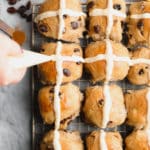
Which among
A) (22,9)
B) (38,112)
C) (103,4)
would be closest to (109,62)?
(103,4)

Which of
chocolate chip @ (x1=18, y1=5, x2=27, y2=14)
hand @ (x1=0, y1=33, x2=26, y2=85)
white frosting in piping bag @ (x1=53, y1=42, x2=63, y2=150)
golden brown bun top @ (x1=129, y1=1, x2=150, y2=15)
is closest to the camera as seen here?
hand @ (x1=0, y1=33, x2=26, y2=85)

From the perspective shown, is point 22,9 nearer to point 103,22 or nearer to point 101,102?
point 103,22

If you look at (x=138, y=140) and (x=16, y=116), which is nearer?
(x=138, y=140)

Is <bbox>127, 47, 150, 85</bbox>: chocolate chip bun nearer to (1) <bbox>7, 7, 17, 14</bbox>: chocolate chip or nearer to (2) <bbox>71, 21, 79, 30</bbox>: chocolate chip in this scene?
(2) <bbox>71, 21, 79, 30</bbox>: chocolate chip

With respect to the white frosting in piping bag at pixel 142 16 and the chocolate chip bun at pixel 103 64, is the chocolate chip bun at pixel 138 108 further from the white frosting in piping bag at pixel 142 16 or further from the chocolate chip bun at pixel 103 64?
the white frosting in piping bag at pixel 142 16

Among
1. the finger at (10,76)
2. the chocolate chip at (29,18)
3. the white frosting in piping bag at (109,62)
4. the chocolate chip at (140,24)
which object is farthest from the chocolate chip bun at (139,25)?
the finger at (10,76)

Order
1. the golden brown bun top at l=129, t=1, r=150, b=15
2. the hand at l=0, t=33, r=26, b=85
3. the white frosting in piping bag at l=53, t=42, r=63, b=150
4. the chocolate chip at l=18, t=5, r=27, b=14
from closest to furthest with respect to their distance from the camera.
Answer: the hand at l=0, t=33, r=26, b=85 → the white frosting in piping bag at l=53, t=42, r=63, b=150 → the golden brown bun top at l=129, t=1, r=150, b=15 → the chocolate chip at l=18, t=5, r=27, b=14

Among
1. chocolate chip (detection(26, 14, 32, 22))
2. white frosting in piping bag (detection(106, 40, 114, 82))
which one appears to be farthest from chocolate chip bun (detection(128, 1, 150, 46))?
chocolate chip (detection(26, 14, 32, 22))
